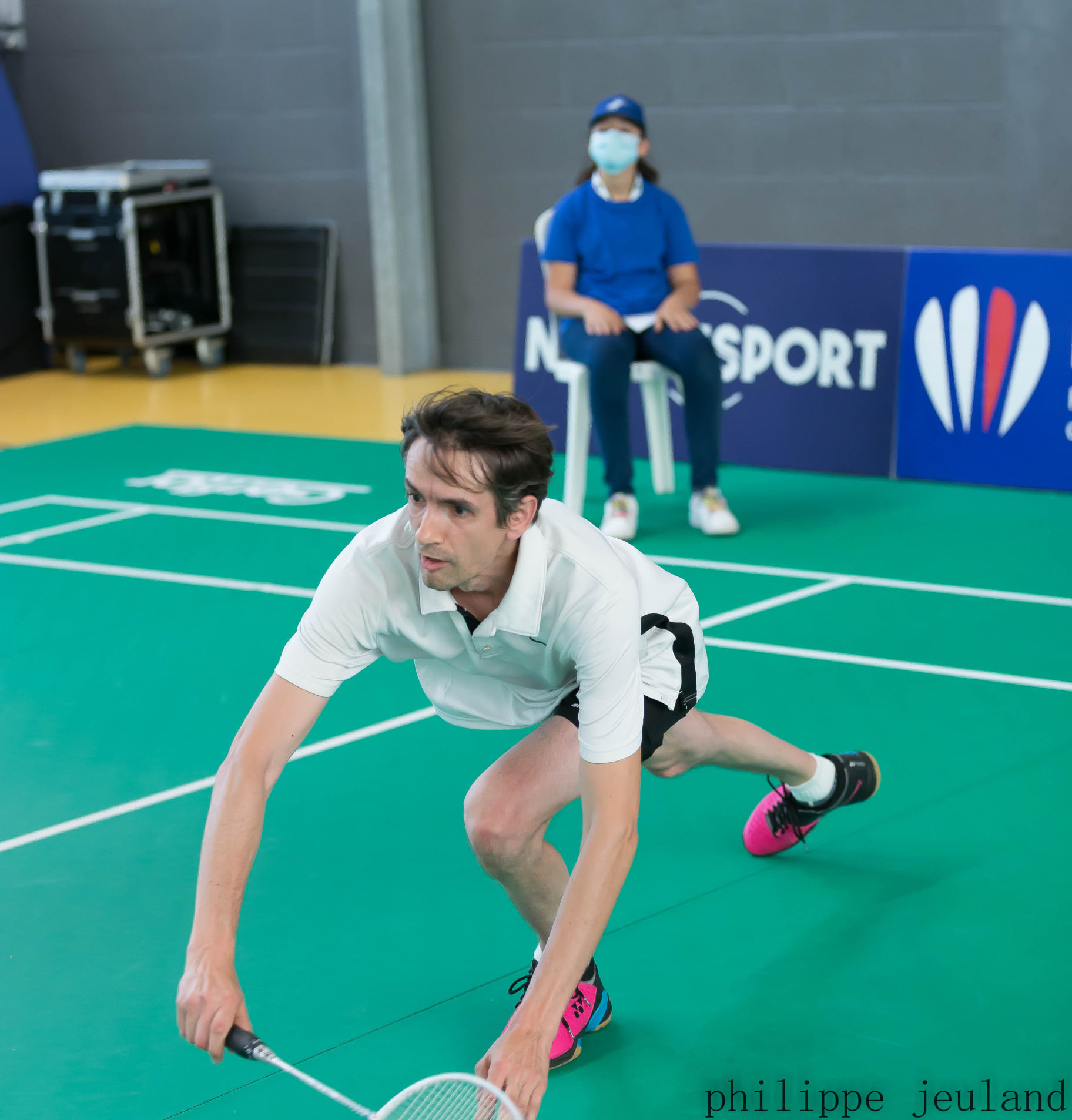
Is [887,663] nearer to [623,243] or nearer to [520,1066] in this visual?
[623,243]

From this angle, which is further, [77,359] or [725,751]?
[77,359]

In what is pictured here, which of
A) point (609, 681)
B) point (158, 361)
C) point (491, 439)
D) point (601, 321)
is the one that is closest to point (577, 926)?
point (609, 681)

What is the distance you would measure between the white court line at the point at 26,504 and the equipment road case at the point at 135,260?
12.4 ft

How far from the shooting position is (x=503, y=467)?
8.38 ft

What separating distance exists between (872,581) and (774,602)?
50 cm

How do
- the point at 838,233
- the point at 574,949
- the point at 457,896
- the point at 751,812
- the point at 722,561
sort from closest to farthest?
the point at 574,949, the point at 457,896, the point at 751,812, the point at 722,561, the point at 838,233

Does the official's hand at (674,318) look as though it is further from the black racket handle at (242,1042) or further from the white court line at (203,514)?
the black racket handle at (242,1042)

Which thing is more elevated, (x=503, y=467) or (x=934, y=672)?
(x=503, y=467)

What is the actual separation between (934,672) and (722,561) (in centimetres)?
159

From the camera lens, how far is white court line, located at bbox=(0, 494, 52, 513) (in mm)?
7762

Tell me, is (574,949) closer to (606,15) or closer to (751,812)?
(751,812)

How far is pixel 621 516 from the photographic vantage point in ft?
22.6

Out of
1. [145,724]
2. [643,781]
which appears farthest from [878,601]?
[145,724]

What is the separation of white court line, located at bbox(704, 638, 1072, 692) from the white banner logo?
2.96 metres
